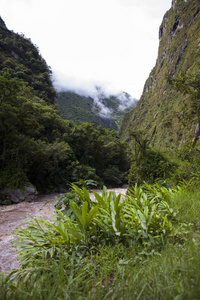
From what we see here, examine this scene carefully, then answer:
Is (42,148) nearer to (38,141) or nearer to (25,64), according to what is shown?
(38,141)

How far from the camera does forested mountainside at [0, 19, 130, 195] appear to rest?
11070 millimetres

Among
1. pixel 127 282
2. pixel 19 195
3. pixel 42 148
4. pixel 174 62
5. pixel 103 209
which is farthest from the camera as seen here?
pixel 174 62

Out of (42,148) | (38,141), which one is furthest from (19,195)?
(38,141)

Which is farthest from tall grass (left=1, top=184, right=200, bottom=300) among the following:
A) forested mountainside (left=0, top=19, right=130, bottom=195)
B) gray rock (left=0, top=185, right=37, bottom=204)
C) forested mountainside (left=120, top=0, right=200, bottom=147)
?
forested mountainside (left=120, top=0, right=200, bottom=147)

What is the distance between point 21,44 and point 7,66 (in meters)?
12.2

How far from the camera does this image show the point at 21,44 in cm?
3422

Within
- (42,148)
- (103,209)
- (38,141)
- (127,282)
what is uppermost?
(38,141)

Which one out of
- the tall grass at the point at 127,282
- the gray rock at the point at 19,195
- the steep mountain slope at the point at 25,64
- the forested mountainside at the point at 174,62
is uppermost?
the forested mountainside at the point at 174,62

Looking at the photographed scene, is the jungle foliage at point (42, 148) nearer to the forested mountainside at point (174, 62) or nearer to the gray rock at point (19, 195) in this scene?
the gray rock at point (19, 195)

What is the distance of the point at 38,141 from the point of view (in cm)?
1481

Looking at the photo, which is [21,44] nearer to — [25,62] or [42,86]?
[25,62]

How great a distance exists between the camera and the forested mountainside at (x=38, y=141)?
11070mm

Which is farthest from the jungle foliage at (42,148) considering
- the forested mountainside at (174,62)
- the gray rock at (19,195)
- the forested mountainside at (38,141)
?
the forested mountainside at (174,62)

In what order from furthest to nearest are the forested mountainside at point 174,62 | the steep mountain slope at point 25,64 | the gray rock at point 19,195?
the forested mountainside at point 174,62
the steep mountain slope at point 25,64
the gray rock at point 19,195
